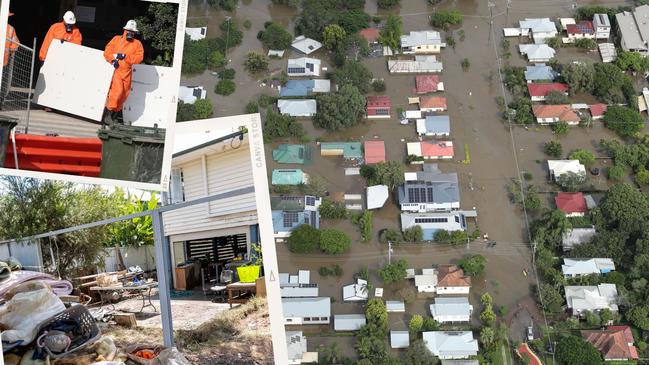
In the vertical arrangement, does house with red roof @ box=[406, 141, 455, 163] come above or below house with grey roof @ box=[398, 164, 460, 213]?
above

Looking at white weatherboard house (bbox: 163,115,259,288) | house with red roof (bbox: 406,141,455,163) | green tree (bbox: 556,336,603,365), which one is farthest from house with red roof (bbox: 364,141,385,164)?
white weatherboard house (bbox: 163,115,259,288)

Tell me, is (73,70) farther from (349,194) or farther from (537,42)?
(537,42)

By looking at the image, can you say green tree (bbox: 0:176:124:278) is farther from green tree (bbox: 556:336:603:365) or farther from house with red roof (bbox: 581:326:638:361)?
house with red roof (bbox: 581:326:638:361)

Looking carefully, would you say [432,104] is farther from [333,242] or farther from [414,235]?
[333,242]

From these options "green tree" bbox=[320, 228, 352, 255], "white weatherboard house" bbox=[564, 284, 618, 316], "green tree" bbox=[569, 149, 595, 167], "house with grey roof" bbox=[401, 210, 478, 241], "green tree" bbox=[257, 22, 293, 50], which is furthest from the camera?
"green tree" bbox=[257, 22, 293, 50]

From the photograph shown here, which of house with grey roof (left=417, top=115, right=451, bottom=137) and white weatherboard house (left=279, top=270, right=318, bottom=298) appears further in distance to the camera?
house with grey roof (left=417, top=115, right=451, bottom=137)

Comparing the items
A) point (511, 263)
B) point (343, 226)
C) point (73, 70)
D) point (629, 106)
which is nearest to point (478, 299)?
point (511, 263)
